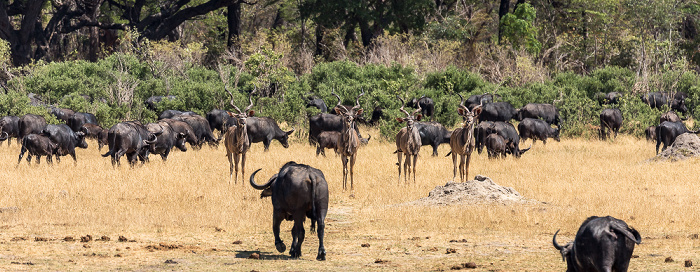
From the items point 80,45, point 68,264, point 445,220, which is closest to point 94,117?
point 445,220

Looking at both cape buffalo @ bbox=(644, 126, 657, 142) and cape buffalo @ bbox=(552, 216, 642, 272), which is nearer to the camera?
cape buffalo @ bbox=(552, 216, 642, 272)

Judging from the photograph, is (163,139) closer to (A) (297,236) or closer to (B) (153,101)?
(B) (153,101)

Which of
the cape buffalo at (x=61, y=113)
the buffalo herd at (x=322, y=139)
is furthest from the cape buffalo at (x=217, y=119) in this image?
the cape buffalo at (x=61, y=113)

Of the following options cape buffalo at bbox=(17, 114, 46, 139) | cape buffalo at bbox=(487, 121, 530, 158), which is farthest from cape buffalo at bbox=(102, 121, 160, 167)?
cape buffalo at bbox=(487, 121, 530, 158)

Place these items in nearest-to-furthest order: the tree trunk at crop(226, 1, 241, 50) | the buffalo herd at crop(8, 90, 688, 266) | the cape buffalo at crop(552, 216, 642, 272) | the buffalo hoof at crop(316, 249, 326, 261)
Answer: the cape buffalo at crop(552, 216, 642, 272), the buffalo herd at crop(8, 90, 688, 266), the buffalo hoof at crop(316, 249, 326, 261), the tree trunk at crop(226, 1, 241, 50)

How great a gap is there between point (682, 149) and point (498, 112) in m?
11.2

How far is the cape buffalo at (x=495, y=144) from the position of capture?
Result: 23.9 meters

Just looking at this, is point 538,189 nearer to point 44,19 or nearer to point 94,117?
point 94,117

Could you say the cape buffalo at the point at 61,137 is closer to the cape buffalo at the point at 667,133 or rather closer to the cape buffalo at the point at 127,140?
the cape buffalo at the point at 127,140

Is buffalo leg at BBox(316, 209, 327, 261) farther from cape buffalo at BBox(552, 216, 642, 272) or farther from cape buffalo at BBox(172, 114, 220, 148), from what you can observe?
cape buffalo at BBox(172, 114, 220, 148)

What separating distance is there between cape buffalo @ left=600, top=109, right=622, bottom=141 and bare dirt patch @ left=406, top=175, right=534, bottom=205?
1498cm

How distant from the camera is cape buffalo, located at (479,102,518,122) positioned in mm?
33562

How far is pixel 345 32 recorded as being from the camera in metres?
57.8

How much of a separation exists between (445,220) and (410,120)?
4993 millimetres
